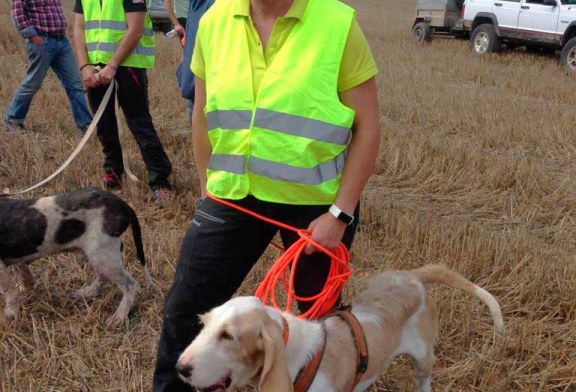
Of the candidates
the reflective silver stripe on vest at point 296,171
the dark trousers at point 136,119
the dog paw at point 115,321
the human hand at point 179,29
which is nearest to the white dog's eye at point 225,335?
the reflective silver stripe on vest at point 296,171

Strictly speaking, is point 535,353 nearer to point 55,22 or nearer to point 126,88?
point 126,88

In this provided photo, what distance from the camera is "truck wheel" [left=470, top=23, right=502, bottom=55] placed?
15656mm

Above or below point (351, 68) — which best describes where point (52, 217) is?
below

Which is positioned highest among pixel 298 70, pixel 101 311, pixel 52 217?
pixel 298 70

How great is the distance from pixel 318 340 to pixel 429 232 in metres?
2.60

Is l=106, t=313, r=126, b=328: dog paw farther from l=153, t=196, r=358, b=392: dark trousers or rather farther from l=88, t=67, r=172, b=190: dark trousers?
l=88, t=67, r=172, b=190: dark trousers

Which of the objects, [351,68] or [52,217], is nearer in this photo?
[351,68]

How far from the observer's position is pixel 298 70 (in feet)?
7.30

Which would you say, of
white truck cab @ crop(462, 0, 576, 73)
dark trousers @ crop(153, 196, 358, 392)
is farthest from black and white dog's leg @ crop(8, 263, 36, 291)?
white truck cab @ crop(462, 0, 576, 73)

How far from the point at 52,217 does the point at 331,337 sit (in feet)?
6.54

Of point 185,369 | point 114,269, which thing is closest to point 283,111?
point 185,369

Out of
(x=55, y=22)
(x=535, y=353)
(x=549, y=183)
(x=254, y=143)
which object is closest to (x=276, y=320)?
(x=254, y=143)

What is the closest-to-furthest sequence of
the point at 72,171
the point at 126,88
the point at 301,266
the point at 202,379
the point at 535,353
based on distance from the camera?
the point at 202,379, the point at 301,266, the point at 535,353, the point at 126,88, the point at 72,171

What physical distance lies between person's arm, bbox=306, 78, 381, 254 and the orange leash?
50 millimetres
